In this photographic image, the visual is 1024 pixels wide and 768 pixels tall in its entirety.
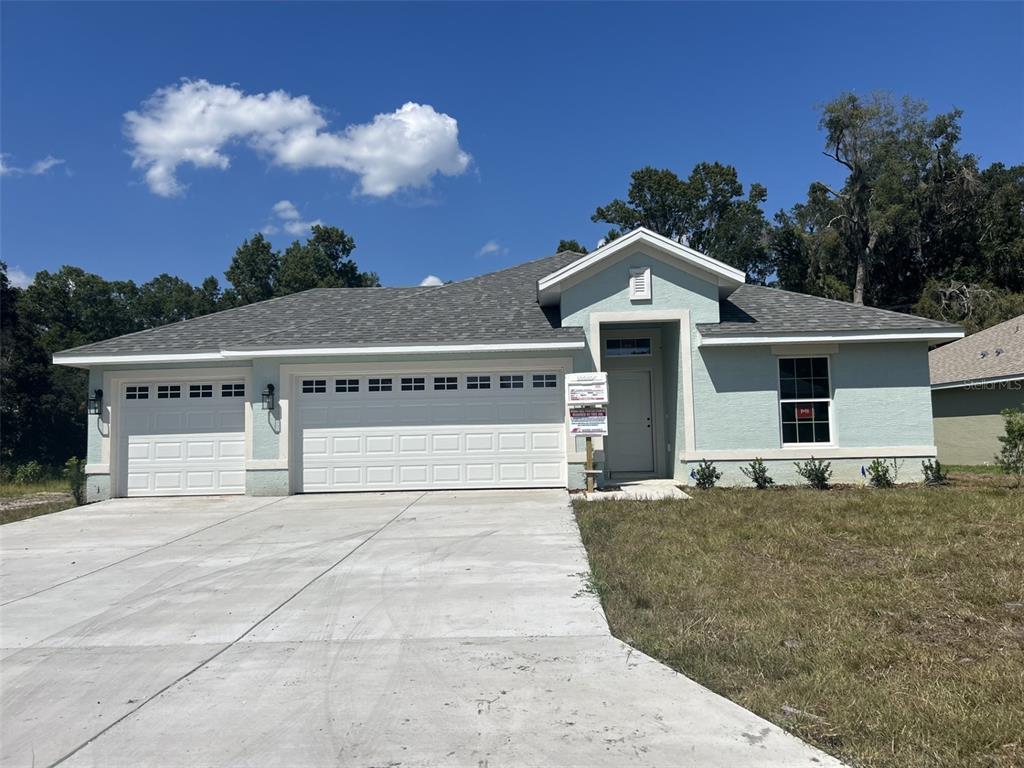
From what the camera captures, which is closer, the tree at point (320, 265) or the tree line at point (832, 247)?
the tree line at point (832, 247)

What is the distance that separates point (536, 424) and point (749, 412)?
4096 millimetres

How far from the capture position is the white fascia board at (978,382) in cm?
1675

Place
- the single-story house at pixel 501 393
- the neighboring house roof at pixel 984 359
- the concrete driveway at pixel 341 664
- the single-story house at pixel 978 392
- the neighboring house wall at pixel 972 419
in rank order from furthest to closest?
the neighboring house wall at pixel 972 419, the single-story house at pixel 978 392, the neighboring house roof at pixel 984 359, the single-story house at pixel 501 393, the concrete driveway at pixel 341 664

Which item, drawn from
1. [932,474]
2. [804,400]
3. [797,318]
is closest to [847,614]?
[804,400]

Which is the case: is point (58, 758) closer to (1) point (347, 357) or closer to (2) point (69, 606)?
(2) point (69, 606)

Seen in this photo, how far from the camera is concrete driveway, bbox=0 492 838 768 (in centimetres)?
357

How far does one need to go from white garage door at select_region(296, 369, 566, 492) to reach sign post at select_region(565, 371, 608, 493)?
1.01 meters

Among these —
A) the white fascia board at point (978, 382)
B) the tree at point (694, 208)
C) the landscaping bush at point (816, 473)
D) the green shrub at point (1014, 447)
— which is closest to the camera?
the green shrub at point (1014, 447)

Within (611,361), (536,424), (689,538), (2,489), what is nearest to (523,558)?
(689,538)

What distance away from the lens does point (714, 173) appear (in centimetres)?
Result: 4162

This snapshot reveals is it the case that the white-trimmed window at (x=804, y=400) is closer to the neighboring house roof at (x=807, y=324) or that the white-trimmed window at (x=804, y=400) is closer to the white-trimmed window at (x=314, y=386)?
the neighboring house roof at (x=807, y=324)

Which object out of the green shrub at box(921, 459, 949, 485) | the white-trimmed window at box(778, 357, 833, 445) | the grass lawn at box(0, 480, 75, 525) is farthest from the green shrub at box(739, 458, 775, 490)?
the grass lawn at box(0, 480, 75, 525)

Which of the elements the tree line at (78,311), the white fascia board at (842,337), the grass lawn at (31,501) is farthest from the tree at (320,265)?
the white fascia board at (842,337)

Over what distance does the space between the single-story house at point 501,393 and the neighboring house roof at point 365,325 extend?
7cm
